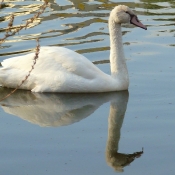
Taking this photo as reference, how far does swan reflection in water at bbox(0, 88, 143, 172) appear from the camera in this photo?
7648 mm

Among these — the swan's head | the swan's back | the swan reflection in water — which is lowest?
the swan reflection in water

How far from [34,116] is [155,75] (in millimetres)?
2271

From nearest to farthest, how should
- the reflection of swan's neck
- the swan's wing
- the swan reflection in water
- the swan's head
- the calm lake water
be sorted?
the calm lake water → the reflection of swan's neck → the swan reflection in water → the swan's wing → the swan's head

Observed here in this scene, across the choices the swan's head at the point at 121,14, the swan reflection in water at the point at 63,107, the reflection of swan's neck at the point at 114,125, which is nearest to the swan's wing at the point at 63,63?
the swan reflection in water at the point at 63,107

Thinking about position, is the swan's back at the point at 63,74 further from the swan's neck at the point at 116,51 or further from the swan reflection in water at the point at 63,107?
the swan's neck at the point at 116,51

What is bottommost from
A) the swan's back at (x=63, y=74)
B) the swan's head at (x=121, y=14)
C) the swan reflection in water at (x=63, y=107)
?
the swan reflection in water at (x=63, y=107)

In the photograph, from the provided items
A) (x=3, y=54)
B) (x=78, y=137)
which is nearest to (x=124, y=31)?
(x=3, y=54)

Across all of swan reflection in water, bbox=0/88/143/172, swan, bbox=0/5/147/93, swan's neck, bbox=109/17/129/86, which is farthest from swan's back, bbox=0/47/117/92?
swan's neck, bbox=109/17/129/86

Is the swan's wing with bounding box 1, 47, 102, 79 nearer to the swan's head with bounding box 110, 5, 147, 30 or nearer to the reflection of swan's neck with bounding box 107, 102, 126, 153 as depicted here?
the reflection of swan's neck with bounding box 107, 102, 126, 153

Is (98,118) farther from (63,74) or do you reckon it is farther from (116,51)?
(116,51)

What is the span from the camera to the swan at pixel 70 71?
28.2ft

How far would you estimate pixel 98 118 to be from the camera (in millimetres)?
7742

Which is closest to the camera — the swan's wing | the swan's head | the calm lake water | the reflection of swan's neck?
the calm lake water

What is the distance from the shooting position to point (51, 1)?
51.0 feet
